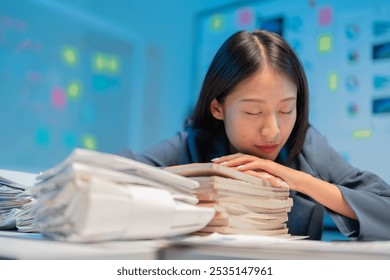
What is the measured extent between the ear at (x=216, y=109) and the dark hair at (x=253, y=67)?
1 cm

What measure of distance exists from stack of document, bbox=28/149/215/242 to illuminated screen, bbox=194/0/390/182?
197 centimetres

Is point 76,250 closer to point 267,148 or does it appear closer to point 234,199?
point 234,199

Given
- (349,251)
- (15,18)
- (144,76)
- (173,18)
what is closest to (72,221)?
(349,251)

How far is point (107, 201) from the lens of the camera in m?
0.52

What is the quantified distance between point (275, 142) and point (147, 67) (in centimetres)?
225

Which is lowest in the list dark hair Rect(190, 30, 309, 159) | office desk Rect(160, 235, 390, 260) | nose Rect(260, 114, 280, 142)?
office desk Rect(160, 235, 390, 260)

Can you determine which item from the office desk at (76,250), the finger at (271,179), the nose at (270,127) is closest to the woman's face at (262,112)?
the nose at (270,127)

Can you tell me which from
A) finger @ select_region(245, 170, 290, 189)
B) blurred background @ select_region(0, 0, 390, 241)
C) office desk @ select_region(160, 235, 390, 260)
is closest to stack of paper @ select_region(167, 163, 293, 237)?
finger @ select_region(245, 170, 290, 189)

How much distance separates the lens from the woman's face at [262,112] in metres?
1.01

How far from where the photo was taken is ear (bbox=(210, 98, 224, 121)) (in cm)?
118

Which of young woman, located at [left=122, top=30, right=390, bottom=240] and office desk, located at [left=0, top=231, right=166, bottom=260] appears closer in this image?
office desk, located at [left=0, top=231, right=166, bottom=260]

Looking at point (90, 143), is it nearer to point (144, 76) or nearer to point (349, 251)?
point (144, 76)

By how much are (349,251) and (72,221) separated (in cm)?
32

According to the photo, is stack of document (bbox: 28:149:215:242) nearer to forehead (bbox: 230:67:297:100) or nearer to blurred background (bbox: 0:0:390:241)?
forehead (bbox: 230:67:297:100)
